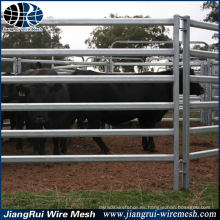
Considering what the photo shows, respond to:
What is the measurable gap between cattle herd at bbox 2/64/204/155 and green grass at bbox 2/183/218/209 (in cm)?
261

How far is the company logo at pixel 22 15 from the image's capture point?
4.43m

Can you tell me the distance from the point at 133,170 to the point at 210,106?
1.40 meters

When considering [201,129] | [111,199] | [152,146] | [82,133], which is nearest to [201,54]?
[201,129]

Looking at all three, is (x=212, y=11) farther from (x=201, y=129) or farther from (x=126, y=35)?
(x=201, y=129)

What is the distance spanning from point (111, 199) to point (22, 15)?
2197 millimetres

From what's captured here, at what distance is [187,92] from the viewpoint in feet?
15.0

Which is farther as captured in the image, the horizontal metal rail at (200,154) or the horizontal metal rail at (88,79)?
the horizontal metal rail at (200,154)

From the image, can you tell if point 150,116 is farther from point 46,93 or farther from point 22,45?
point 22,45

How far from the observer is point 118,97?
7555mm

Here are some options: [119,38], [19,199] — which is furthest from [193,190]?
[119,38]

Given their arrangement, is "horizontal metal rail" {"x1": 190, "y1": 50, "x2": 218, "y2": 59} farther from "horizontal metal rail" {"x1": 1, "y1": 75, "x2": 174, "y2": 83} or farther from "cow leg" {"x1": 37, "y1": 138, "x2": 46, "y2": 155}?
"cow leg" {"x1": 37, "y1": 138, "x2": 46, "y2": 155}

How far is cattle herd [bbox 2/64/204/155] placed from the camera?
6.71m

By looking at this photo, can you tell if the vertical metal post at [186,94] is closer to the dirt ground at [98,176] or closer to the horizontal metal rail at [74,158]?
the dirt ground at [98,176]

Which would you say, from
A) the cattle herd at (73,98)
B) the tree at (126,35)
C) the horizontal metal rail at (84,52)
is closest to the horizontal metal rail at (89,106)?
the horizontal metal rail at (84,52)
